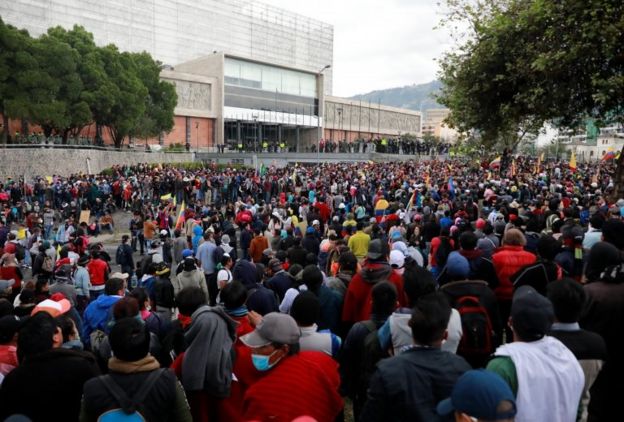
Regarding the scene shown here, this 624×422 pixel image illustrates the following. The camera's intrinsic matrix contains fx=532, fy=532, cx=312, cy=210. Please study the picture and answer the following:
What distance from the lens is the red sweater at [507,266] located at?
555 centimetres

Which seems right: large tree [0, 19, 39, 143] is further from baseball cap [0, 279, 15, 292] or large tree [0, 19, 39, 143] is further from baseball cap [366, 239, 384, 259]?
baseball cap [366, 239, 384, 259]

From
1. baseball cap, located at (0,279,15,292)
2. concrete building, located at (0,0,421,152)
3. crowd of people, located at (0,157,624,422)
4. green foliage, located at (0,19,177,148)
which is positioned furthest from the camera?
concrete building, located at (0,0,421,152)

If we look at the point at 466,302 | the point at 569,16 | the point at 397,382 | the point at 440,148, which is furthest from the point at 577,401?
the point at 440,148

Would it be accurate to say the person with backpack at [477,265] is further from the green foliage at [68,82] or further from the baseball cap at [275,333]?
the green foliage at [68,82]

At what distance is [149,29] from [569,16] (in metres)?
67.2

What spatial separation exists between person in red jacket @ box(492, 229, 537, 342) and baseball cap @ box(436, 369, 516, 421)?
3.48 m

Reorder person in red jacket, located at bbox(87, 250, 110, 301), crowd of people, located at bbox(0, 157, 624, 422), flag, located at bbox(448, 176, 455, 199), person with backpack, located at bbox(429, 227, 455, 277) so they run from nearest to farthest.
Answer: crowd of people, located at bbox(0, 157, 624, 422)
person with backpack, located at bbox(429, 227, 455, 277)
person in red jacket, located at bbox(87, 250, 110, 301)
flag, located at bbox(448, 176, 455, 199)

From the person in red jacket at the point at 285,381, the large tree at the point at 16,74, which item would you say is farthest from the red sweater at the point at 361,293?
the large tree at the point at 16,74

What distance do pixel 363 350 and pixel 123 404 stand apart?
170 cm

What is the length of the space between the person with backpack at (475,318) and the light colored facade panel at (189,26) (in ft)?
199

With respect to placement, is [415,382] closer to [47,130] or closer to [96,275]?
[96,275]

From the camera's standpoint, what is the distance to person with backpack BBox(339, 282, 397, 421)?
375 cm

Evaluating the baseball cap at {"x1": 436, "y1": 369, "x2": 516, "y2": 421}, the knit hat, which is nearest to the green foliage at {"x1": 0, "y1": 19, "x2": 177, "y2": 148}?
the knit hat

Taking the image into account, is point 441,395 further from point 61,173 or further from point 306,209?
→ point 61,173
